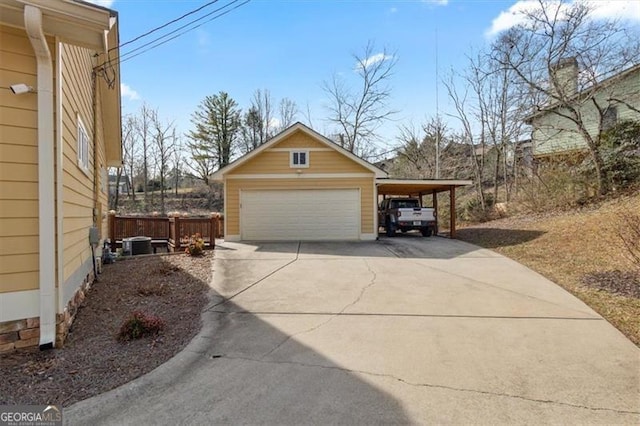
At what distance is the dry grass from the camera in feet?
18.4

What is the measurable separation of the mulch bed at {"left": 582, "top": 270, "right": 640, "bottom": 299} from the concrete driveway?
86 cm

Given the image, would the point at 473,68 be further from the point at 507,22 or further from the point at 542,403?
the point at 542,403

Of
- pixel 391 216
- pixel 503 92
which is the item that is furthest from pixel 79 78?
pixel 503 92

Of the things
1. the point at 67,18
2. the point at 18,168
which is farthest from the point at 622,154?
the point at 18,168

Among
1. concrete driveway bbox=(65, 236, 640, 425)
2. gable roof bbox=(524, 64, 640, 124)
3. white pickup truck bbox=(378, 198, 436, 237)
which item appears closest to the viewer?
concrete driveway bbox=(65, 236, 640, 425)

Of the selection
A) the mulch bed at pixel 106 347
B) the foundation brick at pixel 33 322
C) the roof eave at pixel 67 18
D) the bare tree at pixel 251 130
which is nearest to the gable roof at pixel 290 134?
the mulch bed at pixel 106 347

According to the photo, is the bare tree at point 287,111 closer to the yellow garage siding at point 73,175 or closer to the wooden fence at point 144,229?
the wooden fence at point 144,229

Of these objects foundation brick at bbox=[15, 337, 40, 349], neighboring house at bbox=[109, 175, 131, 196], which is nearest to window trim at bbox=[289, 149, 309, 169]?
foundation brick at bbox=[15, 337, 40, 349]

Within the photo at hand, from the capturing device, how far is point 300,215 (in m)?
14.0

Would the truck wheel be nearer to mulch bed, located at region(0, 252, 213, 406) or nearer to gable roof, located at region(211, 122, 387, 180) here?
gable roof, located at region(211, 122, 387, 180)

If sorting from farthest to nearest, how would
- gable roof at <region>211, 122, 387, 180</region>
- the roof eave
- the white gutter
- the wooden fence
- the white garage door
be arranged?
the white garage door < gable roof at <region>211, 122, 387, 180</region> < the wooden fence < the white gutter < the roof eave

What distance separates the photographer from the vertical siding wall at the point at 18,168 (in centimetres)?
377

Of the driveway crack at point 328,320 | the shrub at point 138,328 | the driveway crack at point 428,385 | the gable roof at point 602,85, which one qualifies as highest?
the gable roof at point 602,85

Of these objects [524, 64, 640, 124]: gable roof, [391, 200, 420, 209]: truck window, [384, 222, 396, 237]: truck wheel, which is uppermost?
[524, 64, 640, 124]: gable roof
